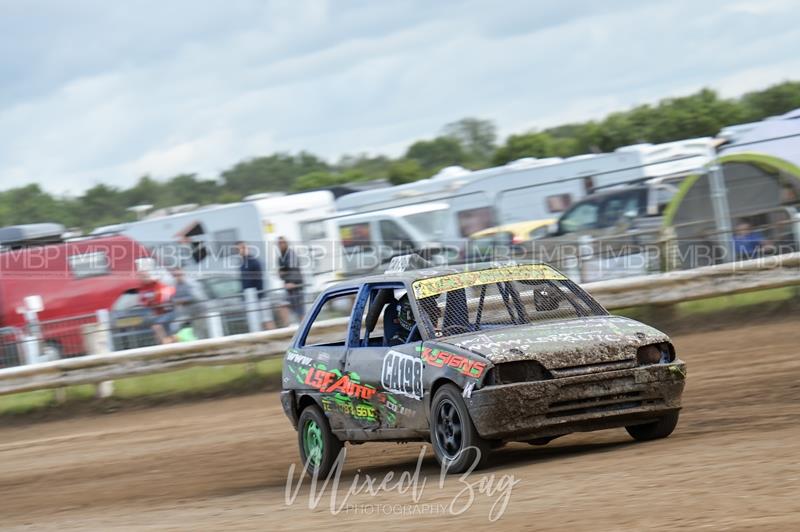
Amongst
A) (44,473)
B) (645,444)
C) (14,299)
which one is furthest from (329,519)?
(14,299)

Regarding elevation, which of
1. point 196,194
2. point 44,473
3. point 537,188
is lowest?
point 44,473

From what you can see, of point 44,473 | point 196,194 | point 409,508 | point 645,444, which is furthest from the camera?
point 196,194

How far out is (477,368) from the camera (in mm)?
7523

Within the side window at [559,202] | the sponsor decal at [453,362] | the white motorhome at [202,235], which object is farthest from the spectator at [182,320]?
the sponsor decal at [453,362]

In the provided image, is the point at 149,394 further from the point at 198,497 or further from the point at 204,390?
the point at 198,497

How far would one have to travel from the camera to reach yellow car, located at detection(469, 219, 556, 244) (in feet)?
60.2

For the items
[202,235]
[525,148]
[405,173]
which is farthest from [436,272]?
[525,148]

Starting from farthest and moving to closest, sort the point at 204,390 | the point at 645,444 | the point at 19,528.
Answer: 1. the point at 204,390
2. the point at 19,528
3. the point at 645,444

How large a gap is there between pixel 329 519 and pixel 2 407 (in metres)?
12.5

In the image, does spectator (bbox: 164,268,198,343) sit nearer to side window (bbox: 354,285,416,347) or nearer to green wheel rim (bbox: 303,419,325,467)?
green wheel rim (bbox: 303,419,325,467)

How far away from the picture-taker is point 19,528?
28.5 feet

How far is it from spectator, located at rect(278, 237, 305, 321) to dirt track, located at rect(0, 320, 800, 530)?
2222 millimetres

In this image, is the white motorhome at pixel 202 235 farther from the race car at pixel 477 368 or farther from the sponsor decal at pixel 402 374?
the sponsor decal at pixel 402 374

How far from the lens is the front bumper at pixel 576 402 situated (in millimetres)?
7434
